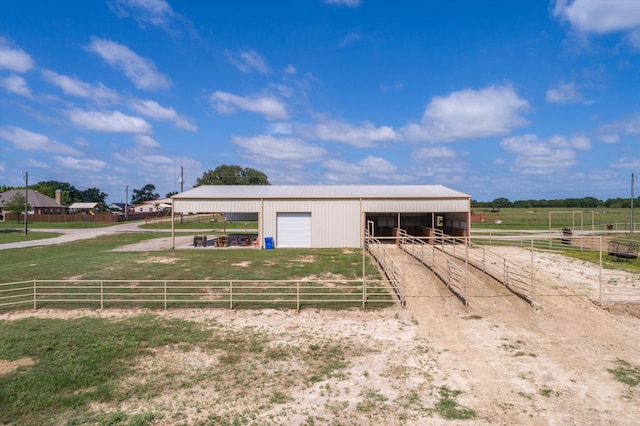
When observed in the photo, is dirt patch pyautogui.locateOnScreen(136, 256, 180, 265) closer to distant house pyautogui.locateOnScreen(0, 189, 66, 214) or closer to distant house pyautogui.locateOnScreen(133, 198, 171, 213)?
distant house pyautogui.locateOnScreen(133, 198, 171, 213)

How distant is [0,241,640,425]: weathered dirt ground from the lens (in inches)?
265

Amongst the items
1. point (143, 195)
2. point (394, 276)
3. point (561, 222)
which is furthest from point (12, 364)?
point (143, 195)

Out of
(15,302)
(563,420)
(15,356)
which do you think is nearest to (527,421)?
(563,420)

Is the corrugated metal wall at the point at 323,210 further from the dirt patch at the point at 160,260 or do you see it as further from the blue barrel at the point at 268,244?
the dirt patch at the point at 160,260

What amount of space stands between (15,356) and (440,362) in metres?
10.7

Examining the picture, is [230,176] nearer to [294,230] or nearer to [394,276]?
[294,230]

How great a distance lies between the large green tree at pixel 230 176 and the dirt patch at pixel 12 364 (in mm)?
82713

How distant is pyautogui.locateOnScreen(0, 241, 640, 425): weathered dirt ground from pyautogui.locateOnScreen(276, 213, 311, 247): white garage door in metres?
13.7

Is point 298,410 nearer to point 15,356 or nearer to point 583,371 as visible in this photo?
point 583,371

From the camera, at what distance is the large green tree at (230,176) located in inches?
→ 3583

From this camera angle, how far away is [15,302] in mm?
13359

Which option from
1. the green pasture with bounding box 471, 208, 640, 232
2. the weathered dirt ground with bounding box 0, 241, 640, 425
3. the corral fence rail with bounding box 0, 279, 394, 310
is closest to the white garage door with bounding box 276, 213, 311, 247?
the corral fence rail with bounding box 0, 279, 394, 310

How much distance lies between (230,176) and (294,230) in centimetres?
6818

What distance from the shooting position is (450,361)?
8.87 metres
